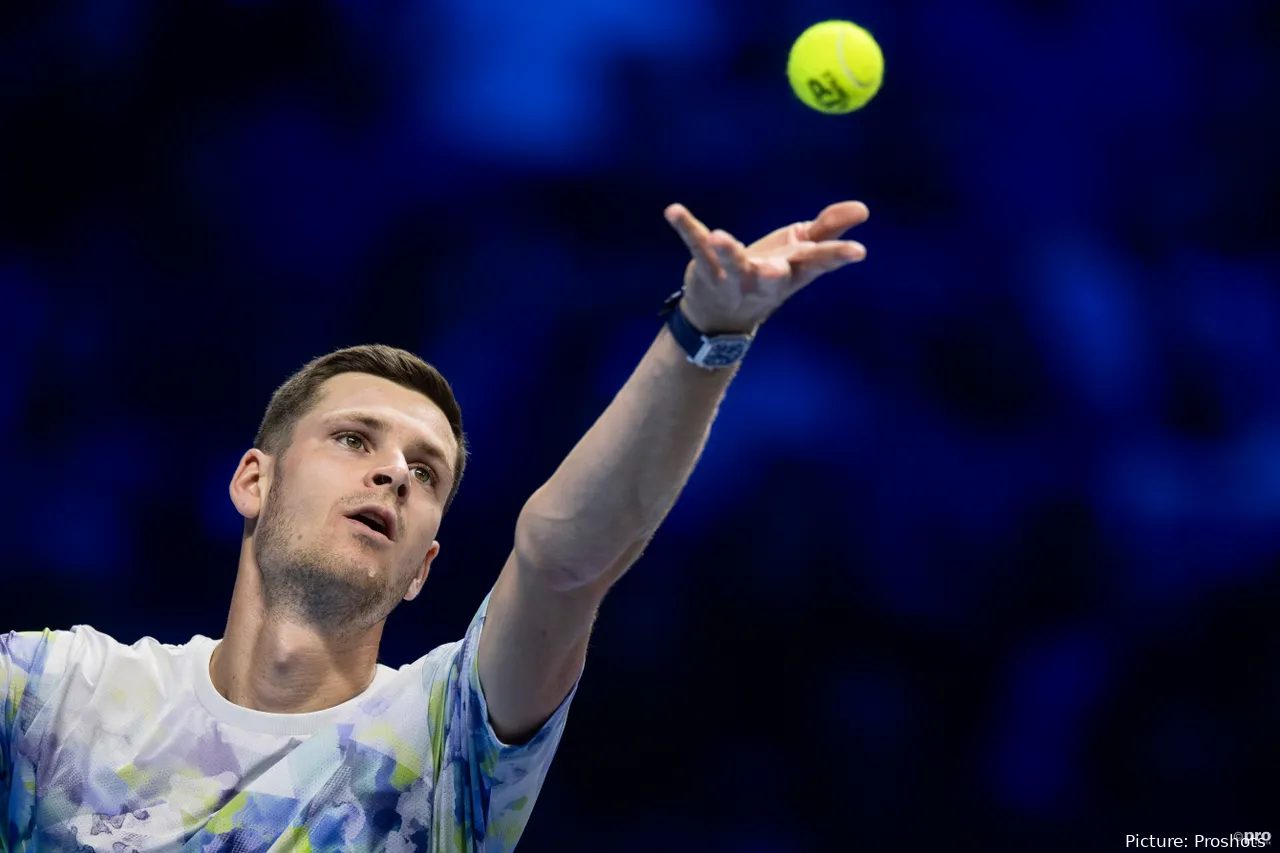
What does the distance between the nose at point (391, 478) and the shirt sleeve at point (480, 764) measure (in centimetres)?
51

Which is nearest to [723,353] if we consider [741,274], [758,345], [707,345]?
[707,345]

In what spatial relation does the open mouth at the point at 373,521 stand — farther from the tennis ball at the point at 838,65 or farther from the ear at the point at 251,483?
the tennis ball at the point at 838,65

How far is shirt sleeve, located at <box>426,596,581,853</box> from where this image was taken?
2930 millimetres

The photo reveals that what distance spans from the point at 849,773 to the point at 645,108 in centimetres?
273

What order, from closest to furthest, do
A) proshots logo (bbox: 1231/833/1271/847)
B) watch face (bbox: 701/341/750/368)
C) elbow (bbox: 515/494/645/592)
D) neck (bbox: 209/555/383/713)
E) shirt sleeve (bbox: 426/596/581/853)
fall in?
watch face (bbox: 701/341/750/368)
elbow (bbox: 515/494/645/592)
shirt sleeve (bbox: 426/596/581/853)
neck (bbox: 209/555/383/713)
proshots logo (bbox: 1231/833/1271/847)

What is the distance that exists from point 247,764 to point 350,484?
2.30ft

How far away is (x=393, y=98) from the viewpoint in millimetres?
5539

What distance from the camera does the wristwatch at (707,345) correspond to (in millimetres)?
2461

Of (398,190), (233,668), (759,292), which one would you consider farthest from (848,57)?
(398,190)

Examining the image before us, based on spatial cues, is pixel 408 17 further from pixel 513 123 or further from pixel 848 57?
pixel 848 57

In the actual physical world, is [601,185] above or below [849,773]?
above

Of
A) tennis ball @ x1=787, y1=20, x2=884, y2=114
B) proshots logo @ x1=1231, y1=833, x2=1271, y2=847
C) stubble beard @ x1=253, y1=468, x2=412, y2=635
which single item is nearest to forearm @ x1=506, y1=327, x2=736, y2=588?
stubble beard @ x1=253, y1=468, x2=412, y2=635

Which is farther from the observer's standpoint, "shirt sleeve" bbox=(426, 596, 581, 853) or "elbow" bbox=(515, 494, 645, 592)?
"shirt sleeve" bbox=(426, 596, 581, 853)

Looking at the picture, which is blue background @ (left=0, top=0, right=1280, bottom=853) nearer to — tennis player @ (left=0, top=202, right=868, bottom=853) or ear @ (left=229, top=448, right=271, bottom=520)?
ear @ (left=229, top=448, right=271, bottom=520)
